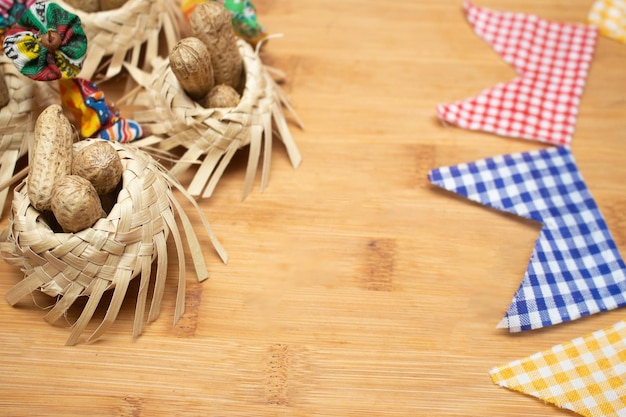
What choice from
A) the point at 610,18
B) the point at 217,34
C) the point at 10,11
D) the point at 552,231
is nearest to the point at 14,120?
the point at 10,11

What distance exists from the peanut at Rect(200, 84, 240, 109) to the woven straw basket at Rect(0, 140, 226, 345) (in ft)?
0.55

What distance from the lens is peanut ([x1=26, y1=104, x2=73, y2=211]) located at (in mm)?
968

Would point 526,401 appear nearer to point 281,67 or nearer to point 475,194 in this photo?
point 475,194

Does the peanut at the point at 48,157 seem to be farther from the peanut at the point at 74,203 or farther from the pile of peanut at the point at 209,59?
the pile of peanut at the point at 209,59

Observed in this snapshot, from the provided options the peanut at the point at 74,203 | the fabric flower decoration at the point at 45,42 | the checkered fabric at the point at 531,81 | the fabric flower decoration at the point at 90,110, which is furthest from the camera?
the checkered fabric at the point at 531,81

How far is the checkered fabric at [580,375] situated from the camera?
38.0 inches

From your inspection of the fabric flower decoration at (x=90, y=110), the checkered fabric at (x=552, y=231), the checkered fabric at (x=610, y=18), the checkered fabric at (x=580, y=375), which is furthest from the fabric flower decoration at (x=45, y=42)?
the checkered fabric at (x=610, y=18)

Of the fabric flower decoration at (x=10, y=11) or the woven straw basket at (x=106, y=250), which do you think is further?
the fabric flower decoration at (x=10, y=11)

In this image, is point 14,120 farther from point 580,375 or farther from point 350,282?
point 580,375

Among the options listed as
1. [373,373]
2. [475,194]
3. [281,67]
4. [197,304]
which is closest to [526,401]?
[373,373]

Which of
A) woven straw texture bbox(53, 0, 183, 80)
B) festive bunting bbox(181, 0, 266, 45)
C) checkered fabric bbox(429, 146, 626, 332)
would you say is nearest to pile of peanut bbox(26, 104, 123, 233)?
woven straw texture bbox(53, 0, 183, 80)

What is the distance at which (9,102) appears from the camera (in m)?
1.13

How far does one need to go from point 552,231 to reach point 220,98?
1.87 ft

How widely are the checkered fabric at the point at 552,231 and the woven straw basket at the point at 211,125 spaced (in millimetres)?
290
